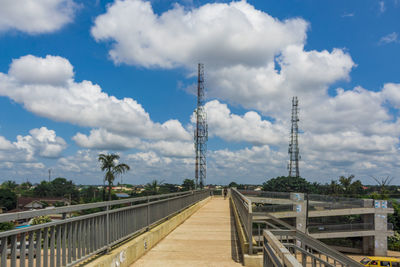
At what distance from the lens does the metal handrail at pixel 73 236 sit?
4.07 m

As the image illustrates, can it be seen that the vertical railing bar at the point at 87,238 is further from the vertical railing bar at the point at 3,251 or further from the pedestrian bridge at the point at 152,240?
the vertical railing bar at the point at 3,251

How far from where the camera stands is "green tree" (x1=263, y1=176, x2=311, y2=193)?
333 feet

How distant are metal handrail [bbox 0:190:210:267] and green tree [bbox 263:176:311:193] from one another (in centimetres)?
9740

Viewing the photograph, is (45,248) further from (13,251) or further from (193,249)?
(193,249)

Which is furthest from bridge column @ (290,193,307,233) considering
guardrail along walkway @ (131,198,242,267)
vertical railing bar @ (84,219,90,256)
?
vertical railing bar @ (84,219,90,256)

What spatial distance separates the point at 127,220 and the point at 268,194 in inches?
1894

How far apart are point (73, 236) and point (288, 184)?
10284 centimetres

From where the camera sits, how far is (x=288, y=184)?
103 m

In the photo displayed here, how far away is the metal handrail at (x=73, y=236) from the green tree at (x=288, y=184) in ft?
320

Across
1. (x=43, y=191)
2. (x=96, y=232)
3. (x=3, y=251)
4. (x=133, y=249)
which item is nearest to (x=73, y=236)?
(x=96, y=232)

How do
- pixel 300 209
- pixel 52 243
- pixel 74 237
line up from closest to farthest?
pixel 52 243, pixel 74 237, pixel 300 209

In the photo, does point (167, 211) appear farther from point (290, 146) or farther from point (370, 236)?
point (290, 146)

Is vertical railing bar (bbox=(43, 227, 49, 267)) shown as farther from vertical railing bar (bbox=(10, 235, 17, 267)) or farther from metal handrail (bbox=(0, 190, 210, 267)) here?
vertical railing bar (bbox=(10, 235, 17, 267))

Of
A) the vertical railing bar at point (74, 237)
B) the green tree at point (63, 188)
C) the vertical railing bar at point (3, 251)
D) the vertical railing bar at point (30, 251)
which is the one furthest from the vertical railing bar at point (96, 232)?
the green tree at point (63, 188)
